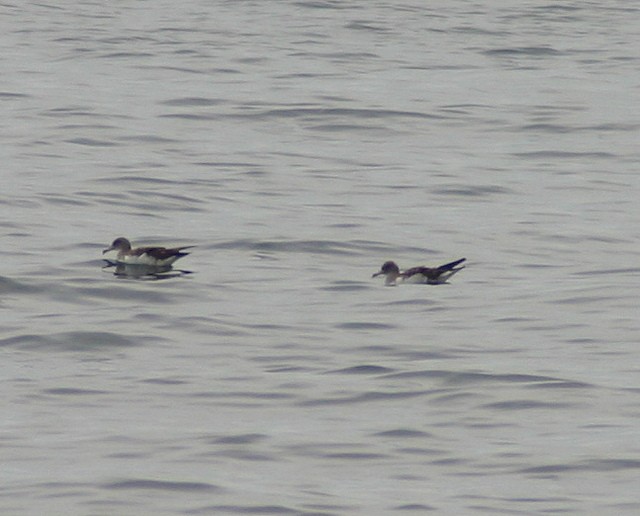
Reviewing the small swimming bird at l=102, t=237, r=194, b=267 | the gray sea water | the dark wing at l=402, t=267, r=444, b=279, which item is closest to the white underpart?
the small swimming bird at l=102, t=237, r=194, b=267

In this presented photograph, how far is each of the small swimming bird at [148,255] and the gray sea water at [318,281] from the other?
0.22 m

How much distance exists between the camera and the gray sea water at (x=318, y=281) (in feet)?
31.8

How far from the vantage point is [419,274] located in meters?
15.2

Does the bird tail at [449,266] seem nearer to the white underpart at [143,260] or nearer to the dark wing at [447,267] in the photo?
the dark wing at [447,267]

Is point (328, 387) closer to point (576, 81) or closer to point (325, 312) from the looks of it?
point (325, 312)

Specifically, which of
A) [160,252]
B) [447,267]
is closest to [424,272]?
[447,267]

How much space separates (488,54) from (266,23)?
576 centimetres

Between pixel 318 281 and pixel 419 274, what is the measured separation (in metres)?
0.92

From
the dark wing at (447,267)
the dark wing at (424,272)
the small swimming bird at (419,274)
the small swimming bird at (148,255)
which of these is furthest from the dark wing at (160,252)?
the dark wing at (447,267)

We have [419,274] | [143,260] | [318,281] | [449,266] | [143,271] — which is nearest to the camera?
[419,274]

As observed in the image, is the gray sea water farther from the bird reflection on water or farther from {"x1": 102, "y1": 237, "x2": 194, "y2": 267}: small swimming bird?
{"x1": 102, "y1": 237, "x2": 194, "y2": 267}: small swimming bird

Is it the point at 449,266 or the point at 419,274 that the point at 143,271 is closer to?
the point at 419,274

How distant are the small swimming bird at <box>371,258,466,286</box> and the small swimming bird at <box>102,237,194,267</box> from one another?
1765 mm

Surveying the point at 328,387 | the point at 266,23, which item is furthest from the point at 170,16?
the point at 328,387
